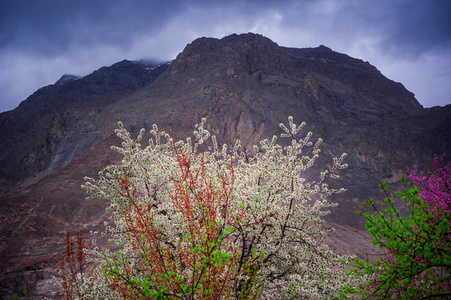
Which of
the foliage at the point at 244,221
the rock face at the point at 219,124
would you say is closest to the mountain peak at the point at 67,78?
the rock face at the point at 219,124

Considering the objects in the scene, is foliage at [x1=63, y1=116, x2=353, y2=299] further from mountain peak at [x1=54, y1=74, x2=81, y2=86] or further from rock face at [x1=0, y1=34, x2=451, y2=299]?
mountain peak at [x1=54, y1=74, x2=81, y2=86]

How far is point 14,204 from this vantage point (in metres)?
→ 42.3

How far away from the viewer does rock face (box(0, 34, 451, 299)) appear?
43.7m

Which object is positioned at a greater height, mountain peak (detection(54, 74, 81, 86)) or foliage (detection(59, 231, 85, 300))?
mountain peak (detection(54, 74, 81, 86))

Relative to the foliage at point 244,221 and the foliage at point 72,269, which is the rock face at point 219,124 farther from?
the foliage at point 244,221

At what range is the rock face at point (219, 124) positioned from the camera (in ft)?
143

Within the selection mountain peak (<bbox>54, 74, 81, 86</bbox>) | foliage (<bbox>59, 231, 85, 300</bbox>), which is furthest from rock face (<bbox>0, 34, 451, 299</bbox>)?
mountain peak (<bbox>54, 74, 81, 86</bbox>)

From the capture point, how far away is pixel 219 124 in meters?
77.1

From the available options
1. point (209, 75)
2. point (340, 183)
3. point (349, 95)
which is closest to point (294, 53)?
point (349, 95)

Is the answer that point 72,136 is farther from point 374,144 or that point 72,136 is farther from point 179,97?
point 374,144

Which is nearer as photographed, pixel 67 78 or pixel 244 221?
pixel 244 221

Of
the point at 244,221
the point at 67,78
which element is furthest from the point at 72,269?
the point at 67,78

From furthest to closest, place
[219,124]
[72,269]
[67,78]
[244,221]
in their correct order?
[67,78]
[219,124]
[72,269]
[244,221]

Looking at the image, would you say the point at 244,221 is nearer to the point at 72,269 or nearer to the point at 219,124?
the point at 72,269
